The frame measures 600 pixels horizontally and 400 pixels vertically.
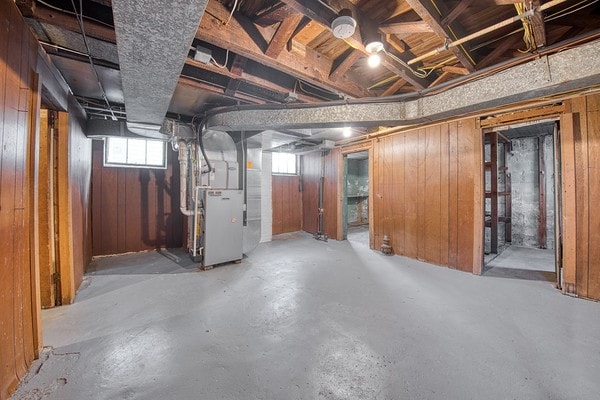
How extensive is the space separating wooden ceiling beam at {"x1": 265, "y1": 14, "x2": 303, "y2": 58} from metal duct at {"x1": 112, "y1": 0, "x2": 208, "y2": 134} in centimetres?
70

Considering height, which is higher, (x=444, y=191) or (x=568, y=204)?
(x=444, y=191)

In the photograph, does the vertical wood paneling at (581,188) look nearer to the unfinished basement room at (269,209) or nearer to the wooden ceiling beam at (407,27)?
the unfinished basement room at (269,209)

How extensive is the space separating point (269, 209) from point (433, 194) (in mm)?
2730

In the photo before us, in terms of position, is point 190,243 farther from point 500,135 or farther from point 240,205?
point 500,135

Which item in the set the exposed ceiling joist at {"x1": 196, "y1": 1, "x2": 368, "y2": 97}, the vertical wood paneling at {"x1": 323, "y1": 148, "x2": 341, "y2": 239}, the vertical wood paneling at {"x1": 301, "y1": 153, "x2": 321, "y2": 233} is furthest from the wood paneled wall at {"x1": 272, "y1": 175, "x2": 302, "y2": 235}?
the exposed ceiling joist at {"x1": 196, "y1": 1, "x2": 368, "y2": 97}

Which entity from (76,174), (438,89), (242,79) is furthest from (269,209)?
(438,89)

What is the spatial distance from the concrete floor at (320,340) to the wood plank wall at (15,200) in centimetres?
21

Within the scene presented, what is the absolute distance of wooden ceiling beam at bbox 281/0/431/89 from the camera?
144 cm

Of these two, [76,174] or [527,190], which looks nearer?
[76,174]

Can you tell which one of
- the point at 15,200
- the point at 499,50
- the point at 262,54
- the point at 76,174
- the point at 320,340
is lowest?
the point at 320,340

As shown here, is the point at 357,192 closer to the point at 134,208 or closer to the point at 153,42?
the point at 134,208

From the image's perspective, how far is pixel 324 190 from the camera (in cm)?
555

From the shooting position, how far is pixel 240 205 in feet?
A: 11.5

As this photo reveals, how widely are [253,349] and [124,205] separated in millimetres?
3889
